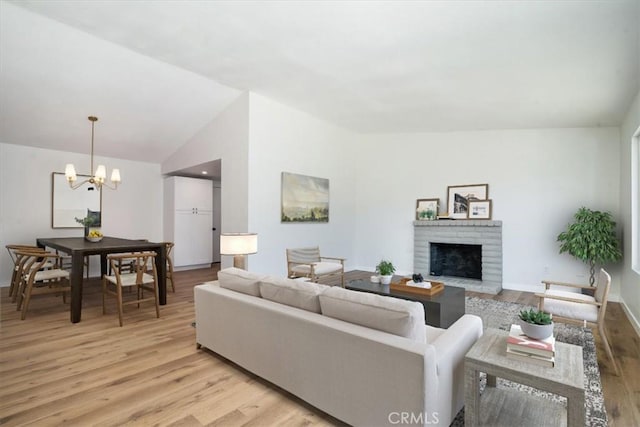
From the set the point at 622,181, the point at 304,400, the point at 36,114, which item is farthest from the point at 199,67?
the point at 622,181

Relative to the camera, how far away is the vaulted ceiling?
266cm

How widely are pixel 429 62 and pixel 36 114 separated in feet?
18.0

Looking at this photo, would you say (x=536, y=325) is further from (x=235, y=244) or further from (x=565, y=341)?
(x=235, y=244)

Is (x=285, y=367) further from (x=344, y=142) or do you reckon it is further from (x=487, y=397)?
(x=344, y=142)

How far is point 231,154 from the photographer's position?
5293 millimetres

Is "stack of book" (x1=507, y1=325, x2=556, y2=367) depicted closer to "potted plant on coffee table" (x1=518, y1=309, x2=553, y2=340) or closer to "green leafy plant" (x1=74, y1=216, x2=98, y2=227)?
"potted plant on coffee table" (x1=518, y1=309, x2=553, y2=340)

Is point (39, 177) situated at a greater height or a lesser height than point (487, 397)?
greater

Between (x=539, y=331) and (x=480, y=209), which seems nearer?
(x=539, y=331)

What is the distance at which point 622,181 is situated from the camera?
4.41 meters

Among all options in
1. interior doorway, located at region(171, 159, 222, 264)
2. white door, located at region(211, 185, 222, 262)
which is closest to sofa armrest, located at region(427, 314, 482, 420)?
interior doorway, located at region(171, 159, 222, 264)

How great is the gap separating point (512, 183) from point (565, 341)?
305 cm

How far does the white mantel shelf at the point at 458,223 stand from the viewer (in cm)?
551

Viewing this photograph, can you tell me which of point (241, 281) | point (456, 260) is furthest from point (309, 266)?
point (456, 260)

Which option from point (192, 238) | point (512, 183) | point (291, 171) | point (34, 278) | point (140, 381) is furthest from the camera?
point (192, 238)
